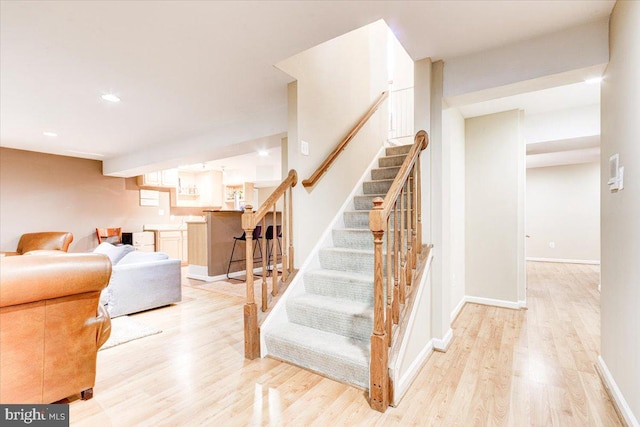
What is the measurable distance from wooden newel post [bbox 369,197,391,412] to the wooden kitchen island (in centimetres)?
406

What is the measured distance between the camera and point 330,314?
7.61ft

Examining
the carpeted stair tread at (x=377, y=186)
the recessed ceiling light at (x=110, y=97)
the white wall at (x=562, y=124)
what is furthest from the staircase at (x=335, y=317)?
the white wall at (x=562, y=124)

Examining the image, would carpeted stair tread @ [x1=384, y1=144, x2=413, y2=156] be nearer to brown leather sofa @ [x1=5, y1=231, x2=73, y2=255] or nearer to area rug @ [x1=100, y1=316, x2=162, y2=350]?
area rug @ [x1=100, y1=316, x2=162, y2=350]

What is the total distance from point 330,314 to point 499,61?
7.42 feet

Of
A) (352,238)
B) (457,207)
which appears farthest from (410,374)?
(457,207)

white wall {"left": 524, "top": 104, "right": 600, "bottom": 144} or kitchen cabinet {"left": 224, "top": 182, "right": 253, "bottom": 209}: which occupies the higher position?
white wall {"left": 524, "top": 104, "right": 600, "bottom": 144}

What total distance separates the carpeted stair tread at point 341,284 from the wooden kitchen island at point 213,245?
3.06 meters

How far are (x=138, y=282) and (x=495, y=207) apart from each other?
14.4ft

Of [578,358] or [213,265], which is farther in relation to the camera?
[213,265]

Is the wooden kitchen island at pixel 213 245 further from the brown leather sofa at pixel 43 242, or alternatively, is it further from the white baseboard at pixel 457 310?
the white baseboard at pixel 457 310

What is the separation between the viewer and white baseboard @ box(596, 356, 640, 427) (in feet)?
4.95

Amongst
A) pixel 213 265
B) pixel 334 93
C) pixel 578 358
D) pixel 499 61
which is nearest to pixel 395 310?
pixel 578 358

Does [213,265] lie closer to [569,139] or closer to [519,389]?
[519,389]

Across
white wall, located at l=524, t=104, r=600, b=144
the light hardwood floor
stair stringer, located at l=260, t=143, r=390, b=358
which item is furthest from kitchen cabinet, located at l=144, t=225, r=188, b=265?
white wall, located at l=524, t=104, r=600, b=144
